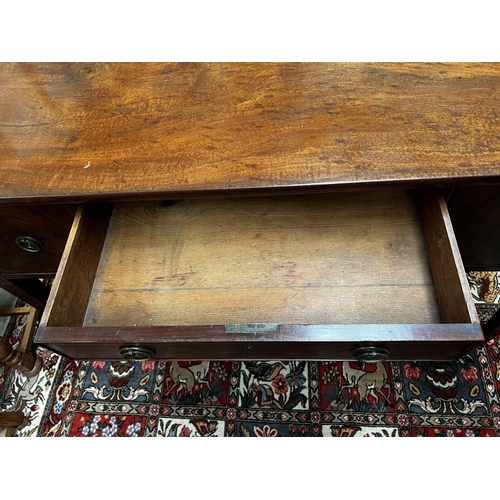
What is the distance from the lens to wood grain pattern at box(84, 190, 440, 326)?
653 mm

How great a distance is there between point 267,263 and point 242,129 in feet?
0.78

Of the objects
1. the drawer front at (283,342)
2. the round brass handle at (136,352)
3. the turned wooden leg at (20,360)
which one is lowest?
the round brass handle at (136,352)

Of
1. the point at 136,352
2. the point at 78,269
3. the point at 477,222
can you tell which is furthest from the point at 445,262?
the point at 78,269

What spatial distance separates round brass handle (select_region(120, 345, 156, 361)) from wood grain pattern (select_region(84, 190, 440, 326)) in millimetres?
76

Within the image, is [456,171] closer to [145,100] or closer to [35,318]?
[145,100]

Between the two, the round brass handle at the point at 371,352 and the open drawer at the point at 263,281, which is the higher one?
the open drawer at the point at 263,281

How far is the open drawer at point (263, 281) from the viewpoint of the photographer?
542 mm

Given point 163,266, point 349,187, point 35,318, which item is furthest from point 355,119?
point 35,318

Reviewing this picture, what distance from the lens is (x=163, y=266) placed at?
715mm

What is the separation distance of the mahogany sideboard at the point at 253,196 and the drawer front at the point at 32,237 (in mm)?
77

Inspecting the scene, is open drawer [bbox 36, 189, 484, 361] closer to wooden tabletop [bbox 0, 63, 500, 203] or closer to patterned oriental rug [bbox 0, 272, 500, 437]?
wooden tabletop [bbox 0, 63, 500, 203]

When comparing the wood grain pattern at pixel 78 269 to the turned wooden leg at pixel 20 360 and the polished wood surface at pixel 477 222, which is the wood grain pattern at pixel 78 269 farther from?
the polished wood surface at pixel 477 222

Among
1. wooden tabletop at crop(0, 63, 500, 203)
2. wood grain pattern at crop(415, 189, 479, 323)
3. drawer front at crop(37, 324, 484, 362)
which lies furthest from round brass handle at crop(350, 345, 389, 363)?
wooden tabletop at crop(0, 63, 500, 203)

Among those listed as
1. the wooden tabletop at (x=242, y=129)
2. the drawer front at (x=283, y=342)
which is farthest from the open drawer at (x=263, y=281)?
the wooden tabletop at (x=242, y=129)
